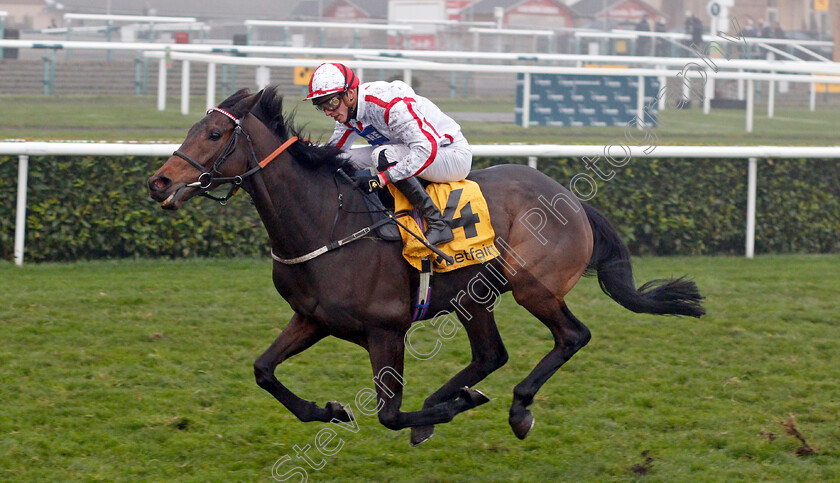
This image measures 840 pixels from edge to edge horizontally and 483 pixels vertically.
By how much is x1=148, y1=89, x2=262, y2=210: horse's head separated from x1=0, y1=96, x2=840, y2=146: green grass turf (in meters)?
3.66

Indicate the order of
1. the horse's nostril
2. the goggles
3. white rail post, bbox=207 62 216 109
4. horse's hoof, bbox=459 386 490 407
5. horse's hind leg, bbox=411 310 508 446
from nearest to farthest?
the horse's nostril → the goggles → horse's hoof, bbox=459 386 490 407 → horse's hind leg, bbox=411 310 508 446 → white rail post, bbox=207 62 216 109

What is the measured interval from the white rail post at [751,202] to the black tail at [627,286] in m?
3.52

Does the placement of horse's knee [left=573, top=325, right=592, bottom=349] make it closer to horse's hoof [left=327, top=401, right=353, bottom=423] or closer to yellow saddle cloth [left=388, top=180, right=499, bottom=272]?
yellow saddle cloth [left=388, top=180, right=499, bottom=272]

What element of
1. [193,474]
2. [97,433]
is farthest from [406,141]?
[97,433]

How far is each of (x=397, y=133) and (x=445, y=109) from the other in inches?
240

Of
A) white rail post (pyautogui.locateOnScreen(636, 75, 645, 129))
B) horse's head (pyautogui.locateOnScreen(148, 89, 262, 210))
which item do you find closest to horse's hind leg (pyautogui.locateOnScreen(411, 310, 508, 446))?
horse's head (pyautogui.locateOnScreen(148, 89, 262, 210))

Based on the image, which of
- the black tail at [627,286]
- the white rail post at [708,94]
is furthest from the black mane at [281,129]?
the white rail post at [708,94]

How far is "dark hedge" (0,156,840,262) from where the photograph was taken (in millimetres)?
6387

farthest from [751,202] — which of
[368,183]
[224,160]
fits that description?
[224,160]

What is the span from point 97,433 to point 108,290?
2121 millimetres

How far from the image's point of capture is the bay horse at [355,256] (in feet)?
11.2

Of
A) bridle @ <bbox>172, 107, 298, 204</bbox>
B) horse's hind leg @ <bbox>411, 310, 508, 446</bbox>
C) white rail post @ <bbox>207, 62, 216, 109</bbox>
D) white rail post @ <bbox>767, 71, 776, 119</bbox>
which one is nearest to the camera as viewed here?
bridle @ <bbox>172, 107, 298, 204</bbox>

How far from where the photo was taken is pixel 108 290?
19.2 feet

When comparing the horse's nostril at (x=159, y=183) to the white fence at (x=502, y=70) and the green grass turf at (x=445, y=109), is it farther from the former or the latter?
the white fence at (x=502, y=70)
